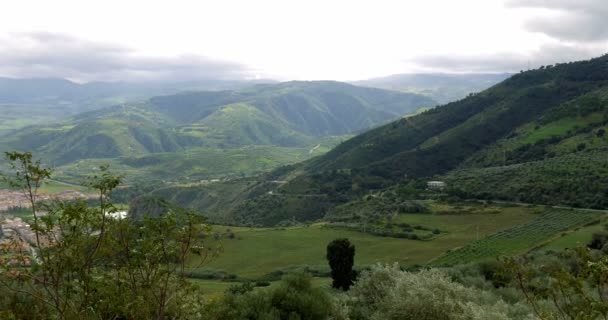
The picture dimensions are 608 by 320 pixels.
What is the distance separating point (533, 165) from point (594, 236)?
80.7m

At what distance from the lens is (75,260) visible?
46.2 feet

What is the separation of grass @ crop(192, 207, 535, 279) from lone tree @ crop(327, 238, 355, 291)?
63.0ft

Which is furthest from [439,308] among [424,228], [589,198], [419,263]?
[589,198]

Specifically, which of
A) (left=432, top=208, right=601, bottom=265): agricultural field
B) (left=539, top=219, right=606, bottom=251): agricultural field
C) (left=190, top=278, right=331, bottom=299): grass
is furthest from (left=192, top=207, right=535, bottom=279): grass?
(left=539, top=219, right=606, bottom=251): agricultural field

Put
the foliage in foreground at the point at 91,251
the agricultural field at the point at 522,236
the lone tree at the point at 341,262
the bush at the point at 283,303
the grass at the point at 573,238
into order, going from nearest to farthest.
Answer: the foliage in foreground at the point at 91,251 → the bush at the point at 283,303 → the lone tree at the point at 341,262 → the grass at the point at 573,238 → the agricultural field at the point at 522,236

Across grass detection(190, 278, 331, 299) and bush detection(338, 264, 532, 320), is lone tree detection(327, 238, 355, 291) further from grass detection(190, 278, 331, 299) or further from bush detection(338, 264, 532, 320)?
bush detection(338, 264, 532, 320)

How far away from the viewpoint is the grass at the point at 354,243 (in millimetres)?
92812

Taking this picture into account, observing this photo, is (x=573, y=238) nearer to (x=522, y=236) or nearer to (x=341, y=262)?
(x=522, y=236)

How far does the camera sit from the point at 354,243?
105 m

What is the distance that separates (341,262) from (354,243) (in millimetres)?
40391

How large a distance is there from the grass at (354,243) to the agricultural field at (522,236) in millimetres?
3137

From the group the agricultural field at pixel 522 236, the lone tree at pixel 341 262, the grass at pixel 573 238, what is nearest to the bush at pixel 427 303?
the lone tree at pixel 341 262

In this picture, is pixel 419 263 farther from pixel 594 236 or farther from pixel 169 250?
pixel 169 250

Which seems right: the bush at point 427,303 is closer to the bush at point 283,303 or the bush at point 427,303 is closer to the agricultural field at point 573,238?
the bush at point 283,303
